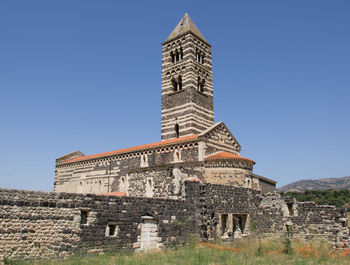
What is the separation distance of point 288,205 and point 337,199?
1332 inches

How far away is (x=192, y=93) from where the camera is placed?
30797mm

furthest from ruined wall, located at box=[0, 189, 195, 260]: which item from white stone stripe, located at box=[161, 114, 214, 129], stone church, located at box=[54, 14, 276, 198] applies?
white stone stripe, located at box=[161, 114, 214, 129]

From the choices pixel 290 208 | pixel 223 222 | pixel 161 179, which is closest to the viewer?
pixel 223 222

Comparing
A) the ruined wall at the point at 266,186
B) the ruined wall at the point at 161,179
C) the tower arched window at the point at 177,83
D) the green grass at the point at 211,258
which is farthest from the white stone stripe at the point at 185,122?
the green grass at the point at 211,258

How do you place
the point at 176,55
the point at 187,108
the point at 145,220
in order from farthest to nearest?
the point at 176,55
the point at 187,108
the point at 145,220

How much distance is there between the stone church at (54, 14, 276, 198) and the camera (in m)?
21.2

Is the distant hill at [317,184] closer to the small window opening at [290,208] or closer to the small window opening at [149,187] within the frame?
the small window opening at [149,187]

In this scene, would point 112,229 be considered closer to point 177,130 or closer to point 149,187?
point 149,187

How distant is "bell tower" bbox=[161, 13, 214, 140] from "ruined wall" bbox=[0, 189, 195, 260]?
59.9 ft

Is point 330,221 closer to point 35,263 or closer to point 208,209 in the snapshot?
point 208,209

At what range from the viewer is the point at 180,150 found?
2514 centimetres

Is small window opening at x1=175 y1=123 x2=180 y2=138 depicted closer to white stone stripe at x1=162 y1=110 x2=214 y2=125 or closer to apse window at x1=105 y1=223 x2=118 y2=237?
white stone stripe at x1=162 y1=110 x2=214 y2=125

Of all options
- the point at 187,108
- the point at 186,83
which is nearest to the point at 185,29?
the point at 186,83

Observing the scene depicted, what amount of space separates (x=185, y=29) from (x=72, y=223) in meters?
29.0
